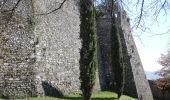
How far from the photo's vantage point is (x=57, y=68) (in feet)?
74.8

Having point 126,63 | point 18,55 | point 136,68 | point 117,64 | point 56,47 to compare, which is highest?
point 56,47

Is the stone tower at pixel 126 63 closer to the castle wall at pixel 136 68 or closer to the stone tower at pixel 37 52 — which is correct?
the castle wall at pixel 136 68

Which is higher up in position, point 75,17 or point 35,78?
point 75,17

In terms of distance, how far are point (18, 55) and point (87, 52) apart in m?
3.72

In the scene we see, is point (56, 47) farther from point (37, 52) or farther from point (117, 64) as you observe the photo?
point (117, 64)

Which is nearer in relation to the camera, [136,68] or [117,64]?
[117,64]

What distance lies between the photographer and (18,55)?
66.7 ft

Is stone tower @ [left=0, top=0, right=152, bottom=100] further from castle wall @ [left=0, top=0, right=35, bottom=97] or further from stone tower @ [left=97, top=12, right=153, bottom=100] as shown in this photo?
stone tower @ [left=97, top=12, right=153, bottom=100]

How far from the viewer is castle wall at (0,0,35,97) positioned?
64.6ft

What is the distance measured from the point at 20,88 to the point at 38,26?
3.67m

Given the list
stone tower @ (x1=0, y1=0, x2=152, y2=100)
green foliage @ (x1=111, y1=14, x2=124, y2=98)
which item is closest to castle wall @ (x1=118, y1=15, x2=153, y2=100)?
green foliage @ (x1=111, y1=14, x2=124, y2=98)

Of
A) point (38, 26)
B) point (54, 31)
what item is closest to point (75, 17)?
point (54, 31)

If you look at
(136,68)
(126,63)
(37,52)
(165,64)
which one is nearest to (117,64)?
(126,63)

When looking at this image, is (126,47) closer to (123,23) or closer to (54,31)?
(123,23)
